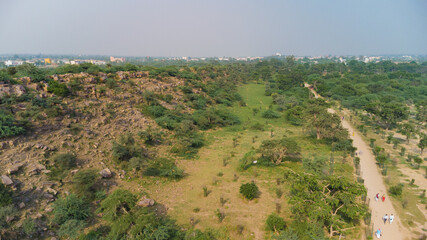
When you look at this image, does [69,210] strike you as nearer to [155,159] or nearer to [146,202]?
[146,202]

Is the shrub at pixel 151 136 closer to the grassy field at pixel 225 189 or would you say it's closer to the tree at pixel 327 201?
the grassy field at pixel 225 189

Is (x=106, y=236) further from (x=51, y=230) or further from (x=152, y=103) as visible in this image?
(x=152, y=103)

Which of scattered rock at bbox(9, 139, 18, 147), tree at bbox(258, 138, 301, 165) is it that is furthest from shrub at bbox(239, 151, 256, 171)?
scattered rock at bbox(9, 139, 18, 147)

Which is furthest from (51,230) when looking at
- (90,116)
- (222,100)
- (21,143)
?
(222,100)

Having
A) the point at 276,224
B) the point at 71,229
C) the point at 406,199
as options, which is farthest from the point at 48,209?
the point at 406,199

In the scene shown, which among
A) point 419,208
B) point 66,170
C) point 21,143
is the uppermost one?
point 21,143

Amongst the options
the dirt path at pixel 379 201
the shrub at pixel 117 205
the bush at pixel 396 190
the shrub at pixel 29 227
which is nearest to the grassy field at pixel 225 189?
the dirt path at pixel 379 201
